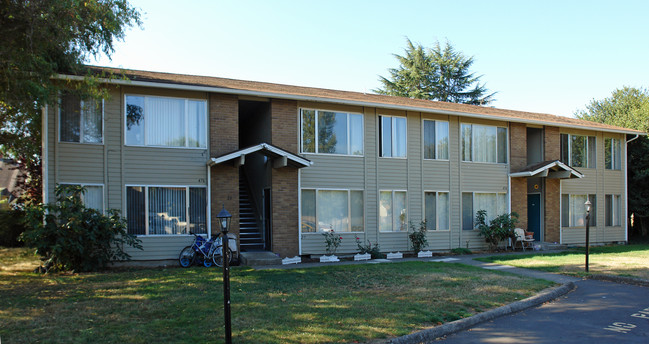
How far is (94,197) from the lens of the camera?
13.1 meters

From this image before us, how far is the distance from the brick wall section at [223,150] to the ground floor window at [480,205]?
9.03 m

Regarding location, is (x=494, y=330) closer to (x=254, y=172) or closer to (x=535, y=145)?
(x=254, y=172)

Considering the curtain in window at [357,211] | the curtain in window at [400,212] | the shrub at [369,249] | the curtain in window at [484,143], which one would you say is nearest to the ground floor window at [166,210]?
the curtain in window at [357,211]

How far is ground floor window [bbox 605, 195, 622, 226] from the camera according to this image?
2216 cm

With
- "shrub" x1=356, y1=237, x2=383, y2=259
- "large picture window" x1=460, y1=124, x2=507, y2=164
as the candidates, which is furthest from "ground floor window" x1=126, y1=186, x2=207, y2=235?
"large picture window" x1=460, y1=124, x2=507, y2=164

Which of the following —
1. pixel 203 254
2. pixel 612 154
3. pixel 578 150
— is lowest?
pixel 203 254

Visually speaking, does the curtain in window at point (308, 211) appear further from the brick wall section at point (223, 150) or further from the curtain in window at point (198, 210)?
the curtain in window at point (198, 210)

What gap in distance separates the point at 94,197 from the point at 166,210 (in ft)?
6.39

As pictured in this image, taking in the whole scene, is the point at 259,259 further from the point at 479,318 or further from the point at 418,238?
the point at 479,318

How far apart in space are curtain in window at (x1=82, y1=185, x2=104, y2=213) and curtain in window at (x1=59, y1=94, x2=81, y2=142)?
4.60 ft

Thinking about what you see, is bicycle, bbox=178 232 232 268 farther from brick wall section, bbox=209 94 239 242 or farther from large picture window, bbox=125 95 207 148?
large picture window, bbox=125 95 207 148

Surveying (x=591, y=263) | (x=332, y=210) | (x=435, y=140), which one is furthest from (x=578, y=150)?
(x=332, y=210)

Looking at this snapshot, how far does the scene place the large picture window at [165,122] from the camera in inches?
537

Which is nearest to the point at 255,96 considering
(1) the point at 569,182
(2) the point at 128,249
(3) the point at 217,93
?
(3) the point at 217,93
